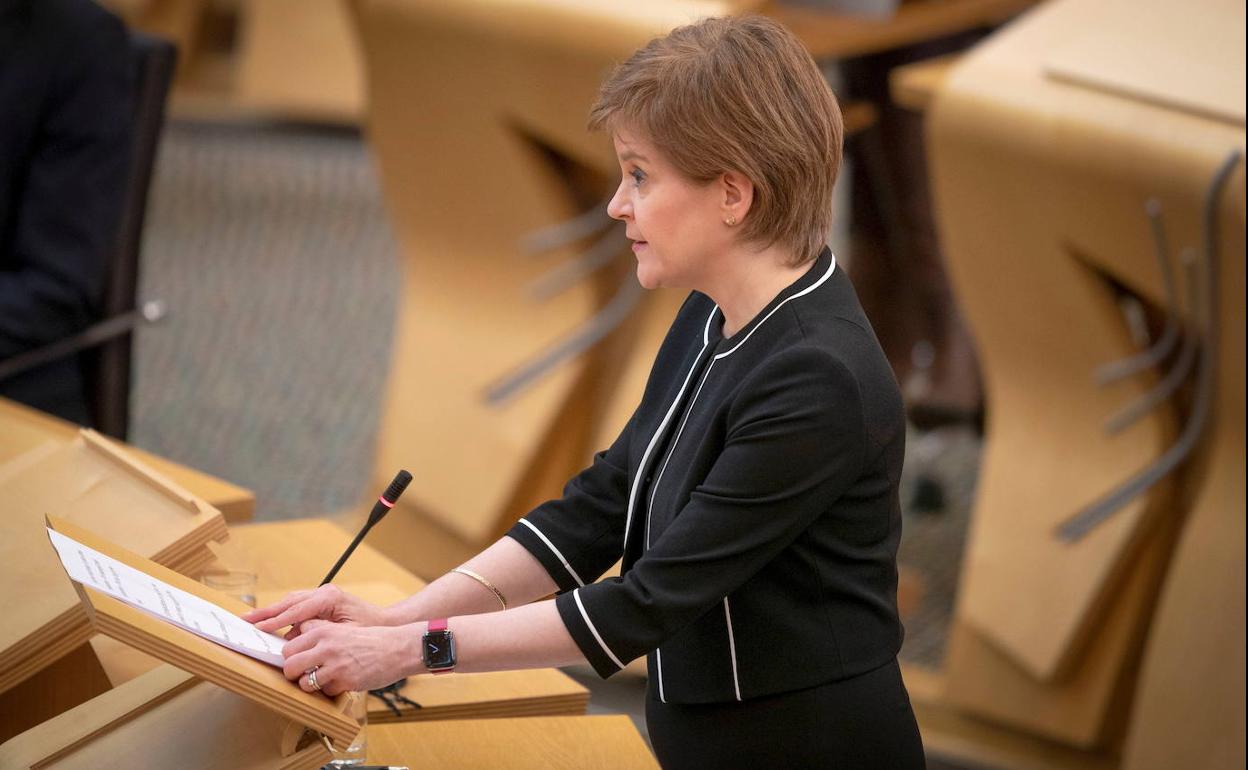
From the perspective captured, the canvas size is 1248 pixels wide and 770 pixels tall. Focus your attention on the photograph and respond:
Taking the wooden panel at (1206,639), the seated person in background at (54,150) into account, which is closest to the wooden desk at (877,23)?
the wooden panel at (1206,639)

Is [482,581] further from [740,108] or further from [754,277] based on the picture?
[740,108]

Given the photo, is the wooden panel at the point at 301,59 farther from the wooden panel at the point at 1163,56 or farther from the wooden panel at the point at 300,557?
the wooden panel at the point at 300,557

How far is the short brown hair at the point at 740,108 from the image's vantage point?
4.05 feet

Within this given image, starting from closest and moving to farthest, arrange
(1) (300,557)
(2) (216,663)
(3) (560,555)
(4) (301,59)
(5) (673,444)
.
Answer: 1. (2) (216,663)
2. (5) (673,444)
3. (3) (560,555)
4. (1) (300,557)
5. (4) (301,59)

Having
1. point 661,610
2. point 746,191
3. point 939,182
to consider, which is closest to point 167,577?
point 661,610

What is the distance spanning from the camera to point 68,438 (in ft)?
5.77

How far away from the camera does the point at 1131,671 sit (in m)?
2.72

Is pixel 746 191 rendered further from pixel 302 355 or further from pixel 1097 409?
pixel 302 355

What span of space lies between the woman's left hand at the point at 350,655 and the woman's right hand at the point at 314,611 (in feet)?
0.19

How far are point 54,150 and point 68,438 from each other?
0.96 meters

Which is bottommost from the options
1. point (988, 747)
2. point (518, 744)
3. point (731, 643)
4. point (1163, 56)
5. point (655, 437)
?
point (988, 747)

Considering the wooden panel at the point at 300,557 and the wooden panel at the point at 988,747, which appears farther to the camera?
the wooden panel at the point at 988,747

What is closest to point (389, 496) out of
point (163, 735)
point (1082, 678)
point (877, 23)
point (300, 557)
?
point (163, 735)

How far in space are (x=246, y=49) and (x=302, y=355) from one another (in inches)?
111
